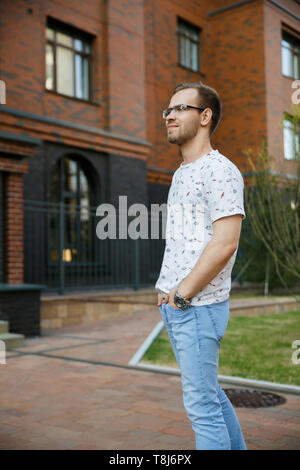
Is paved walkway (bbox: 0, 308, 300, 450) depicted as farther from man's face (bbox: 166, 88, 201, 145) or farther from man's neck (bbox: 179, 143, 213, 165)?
man's face (bbox: 166, 88, 201, 145)

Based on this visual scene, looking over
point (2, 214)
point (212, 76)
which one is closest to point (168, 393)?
point (2, 214)

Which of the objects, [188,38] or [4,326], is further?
[188,38]

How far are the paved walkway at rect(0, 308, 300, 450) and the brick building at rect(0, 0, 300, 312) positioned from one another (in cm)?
296

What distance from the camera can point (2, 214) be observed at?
8531 mm

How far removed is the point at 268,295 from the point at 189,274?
12.6 metres

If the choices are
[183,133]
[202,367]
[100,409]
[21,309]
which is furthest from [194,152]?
[21,309]

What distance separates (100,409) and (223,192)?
8.42ft

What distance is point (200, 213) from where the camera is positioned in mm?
2305

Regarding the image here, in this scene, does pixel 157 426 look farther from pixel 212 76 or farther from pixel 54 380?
pixel 212 76

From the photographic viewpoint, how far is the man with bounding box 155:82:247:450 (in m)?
2.19

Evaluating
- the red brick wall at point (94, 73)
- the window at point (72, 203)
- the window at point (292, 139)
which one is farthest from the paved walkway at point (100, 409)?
the red brick wall at point (94, 73)

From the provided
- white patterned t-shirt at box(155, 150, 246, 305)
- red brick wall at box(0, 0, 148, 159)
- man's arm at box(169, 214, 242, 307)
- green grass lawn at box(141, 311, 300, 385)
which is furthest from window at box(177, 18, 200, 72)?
man's arm at box(169, 214, 242, 307)

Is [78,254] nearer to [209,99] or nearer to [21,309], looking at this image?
[21,309]
